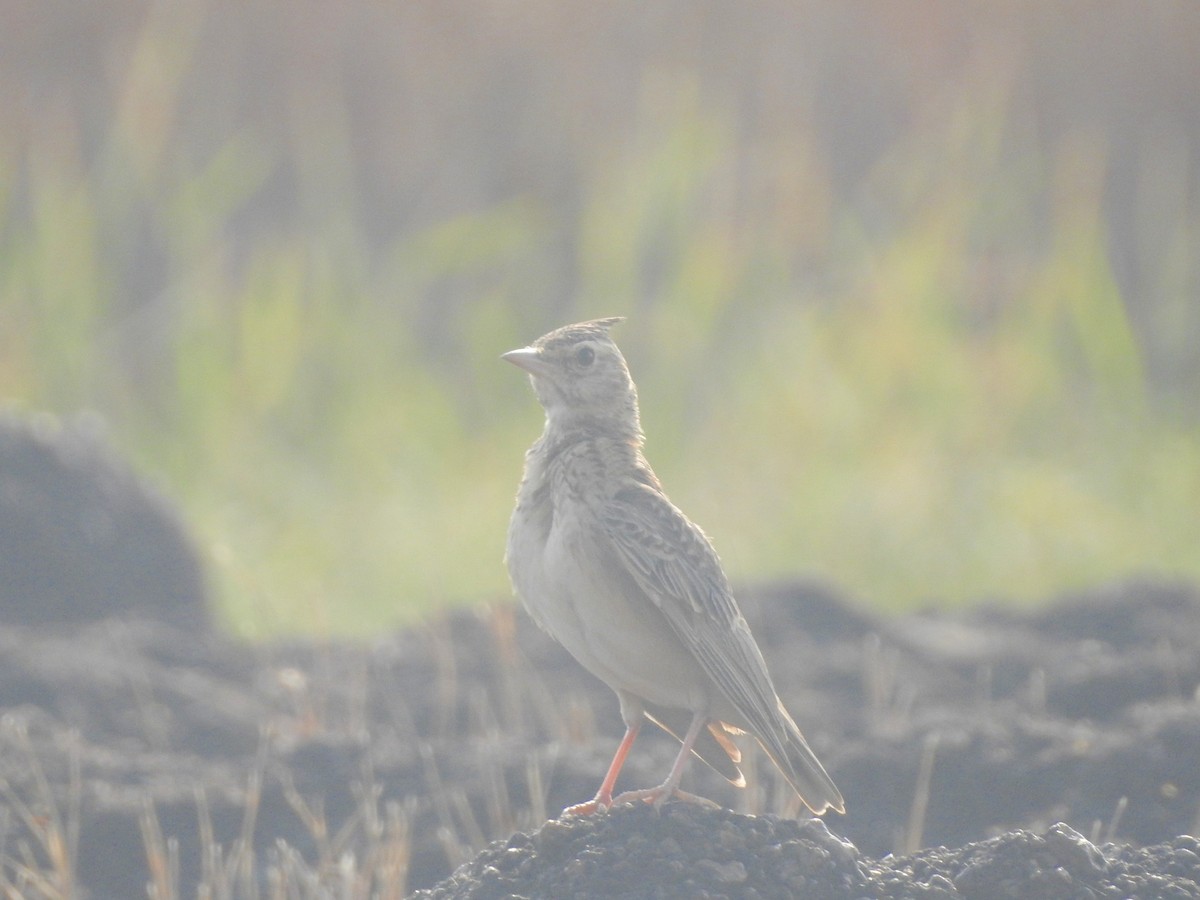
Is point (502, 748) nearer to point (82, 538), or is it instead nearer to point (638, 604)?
point (638, 604)

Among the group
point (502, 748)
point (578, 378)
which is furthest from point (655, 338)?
point (578, 378)

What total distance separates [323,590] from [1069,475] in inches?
190

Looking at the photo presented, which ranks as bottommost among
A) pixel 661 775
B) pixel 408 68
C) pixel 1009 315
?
pixel 661 775

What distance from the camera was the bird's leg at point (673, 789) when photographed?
4.44 m

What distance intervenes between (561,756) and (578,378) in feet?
5.49

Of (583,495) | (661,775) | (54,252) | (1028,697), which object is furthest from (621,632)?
(54,252)

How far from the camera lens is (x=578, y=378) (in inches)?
206

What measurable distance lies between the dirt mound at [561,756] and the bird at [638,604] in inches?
18.5

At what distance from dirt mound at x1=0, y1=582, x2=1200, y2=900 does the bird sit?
47 cm

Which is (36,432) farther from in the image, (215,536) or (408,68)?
(408,68)

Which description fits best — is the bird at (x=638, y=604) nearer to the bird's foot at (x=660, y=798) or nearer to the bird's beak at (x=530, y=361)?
the bird's foot at (x=660, y=798)

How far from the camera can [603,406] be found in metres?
5.24

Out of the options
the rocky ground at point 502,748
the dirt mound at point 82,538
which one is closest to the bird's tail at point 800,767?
the rocky ground at point 502,748

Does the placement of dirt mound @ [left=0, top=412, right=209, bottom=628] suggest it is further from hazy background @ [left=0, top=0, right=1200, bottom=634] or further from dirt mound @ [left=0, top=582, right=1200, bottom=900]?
hazy background @ [left=0, top=0, right=1200, bottom=634]
